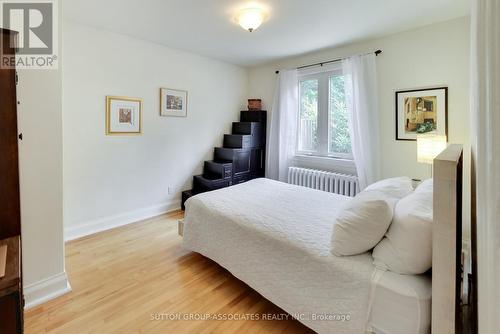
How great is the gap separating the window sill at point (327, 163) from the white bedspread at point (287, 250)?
112cm

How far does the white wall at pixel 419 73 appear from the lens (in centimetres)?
269

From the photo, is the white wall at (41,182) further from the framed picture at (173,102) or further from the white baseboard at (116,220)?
the framed picture at (173,102)

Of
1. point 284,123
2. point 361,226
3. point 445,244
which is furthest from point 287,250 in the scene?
point 284,123

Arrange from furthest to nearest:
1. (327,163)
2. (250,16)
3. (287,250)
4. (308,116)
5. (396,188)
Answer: (308,116) < (327,163) < (250,16) < (396,188) < (287,250)

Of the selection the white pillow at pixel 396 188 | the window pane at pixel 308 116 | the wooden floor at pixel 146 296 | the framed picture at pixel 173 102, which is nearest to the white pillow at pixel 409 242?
the white pillow at pixel 396 188

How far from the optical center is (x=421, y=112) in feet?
9.72

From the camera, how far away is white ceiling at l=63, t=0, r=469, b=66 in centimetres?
242

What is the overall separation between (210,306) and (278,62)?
12.7ft

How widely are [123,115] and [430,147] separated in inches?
143

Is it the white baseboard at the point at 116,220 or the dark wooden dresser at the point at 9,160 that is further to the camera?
the white baseboard at the point at 116,220

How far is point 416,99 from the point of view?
118 inches

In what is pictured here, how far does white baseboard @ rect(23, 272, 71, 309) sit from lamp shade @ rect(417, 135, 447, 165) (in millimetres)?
3465

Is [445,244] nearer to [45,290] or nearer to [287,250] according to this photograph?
[287,250]

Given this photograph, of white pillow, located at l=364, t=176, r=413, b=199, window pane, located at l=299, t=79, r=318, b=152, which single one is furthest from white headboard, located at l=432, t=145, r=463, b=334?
window pane, located at l=299, t=79, r=318, b=152
